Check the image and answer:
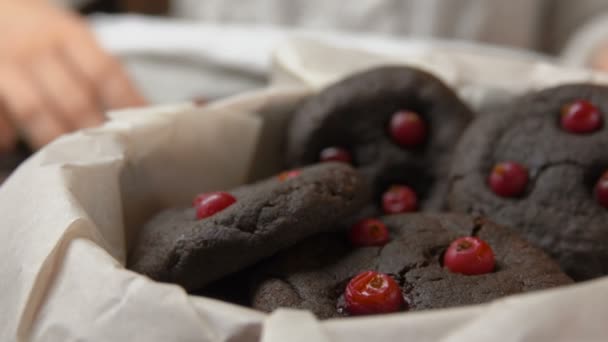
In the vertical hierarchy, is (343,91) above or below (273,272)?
above

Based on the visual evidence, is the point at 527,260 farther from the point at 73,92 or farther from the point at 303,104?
the point at 73,92

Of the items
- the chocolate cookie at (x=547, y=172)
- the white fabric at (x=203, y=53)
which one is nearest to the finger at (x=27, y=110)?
the white fabric at (x=203, y=53)

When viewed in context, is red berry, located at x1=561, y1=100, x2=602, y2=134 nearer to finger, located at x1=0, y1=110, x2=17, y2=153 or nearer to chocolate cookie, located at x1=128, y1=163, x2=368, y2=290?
chocolate cookie, located at x1=128, y1=163, x2=368, y2=290

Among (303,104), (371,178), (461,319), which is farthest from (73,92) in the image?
(461,319)

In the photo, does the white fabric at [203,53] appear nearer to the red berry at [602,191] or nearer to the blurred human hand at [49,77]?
the blurred human hand at [49,77]

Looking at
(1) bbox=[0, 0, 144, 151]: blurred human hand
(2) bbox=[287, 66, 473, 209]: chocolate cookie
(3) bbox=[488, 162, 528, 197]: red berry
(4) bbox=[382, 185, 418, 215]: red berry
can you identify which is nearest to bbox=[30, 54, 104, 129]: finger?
(1) bbox=[0, 0, 144, 151]: blurred human hand

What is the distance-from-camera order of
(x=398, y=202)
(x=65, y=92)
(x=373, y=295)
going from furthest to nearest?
(x=65, y=92) < (x=398, y=202) < (x=373, y=295)

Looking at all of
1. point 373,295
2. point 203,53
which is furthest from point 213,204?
point 203,53

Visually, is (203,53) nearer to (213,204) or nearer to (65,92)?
(65,92)
